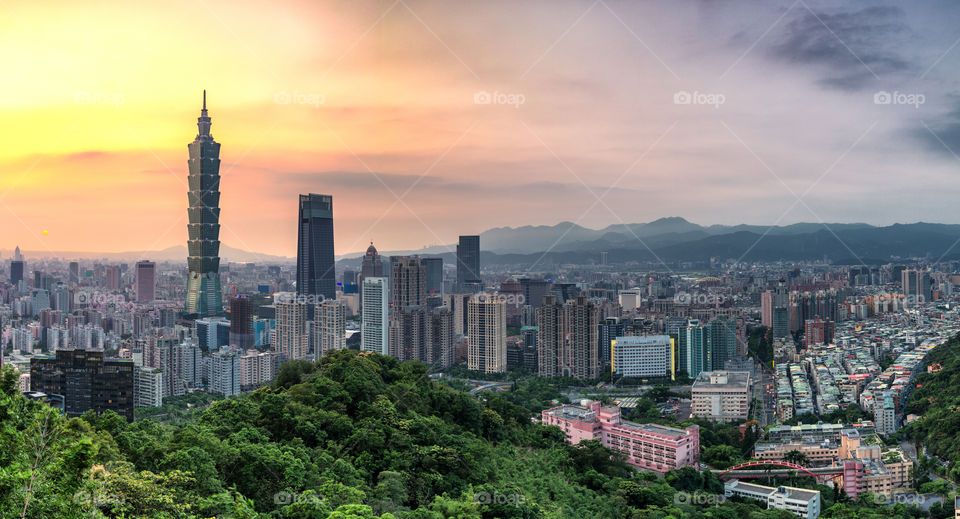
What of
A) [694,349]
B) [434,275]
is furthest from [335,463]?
[434,275]

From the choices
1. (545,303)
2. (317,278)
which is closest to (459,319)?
(545,303)

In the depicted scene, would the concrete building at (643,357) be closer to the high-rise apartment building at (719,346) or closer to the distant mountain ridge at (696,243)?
the high-rise apartment building at (719,346)

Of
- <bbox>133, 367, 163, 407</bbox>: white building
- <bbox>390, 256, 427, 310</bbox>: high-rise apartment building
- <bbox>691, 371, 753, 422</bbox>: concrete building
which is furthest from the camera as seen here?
<bbox>390, 256, 427, 310</bbox>: high-rise apartment building

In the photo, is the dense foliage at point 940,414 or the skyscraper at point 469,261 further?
the skyscraper at point 469,261

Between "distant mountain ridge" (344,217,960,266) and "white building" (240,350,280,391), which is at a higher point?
"distant mountain ridge" (344,217,960,266)

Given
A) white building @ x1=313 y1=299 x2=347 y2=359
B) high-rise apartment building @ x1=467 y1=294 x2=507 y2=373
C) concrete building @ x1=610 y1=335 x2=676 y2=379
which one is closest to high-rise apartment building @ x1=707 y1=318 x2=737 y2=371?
concrete building @ x1=610 y1=335 x2=676 y2=379

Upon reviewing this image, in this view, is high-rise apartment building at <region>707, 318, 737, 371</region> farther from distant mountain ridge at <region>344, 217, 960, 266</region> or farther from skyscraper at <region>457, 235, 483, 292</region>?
skyscraper at <region>457, 235, 483, 292</region>

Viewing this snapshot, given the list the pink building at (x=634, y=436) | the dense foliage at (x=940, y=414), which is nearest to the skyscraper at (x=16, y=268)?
the pink building at (x=634, y=436)

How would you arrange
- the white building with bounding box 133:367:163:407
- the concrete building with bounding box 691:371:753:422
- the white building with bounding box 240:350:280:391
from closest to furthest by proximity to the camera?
the concrete building with bounding box 691:371:753:422 → the white building with bounding box 133:367:163:407 → the white building with bounding box 240:350:280:391
